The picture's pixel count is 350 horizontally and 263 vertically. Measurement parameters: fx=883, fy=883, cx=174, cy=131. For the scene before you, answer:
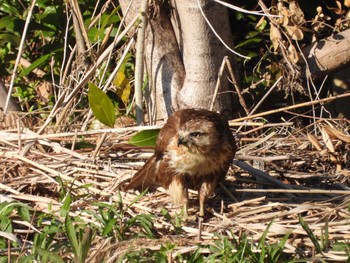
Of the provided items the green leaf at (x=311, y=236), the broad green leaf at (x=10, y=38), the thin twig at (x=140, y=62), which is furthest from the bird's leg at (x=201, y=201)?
the broad green leaf at (x=10, y=38)

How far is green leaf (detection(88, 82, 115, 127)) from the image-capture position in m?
6.09

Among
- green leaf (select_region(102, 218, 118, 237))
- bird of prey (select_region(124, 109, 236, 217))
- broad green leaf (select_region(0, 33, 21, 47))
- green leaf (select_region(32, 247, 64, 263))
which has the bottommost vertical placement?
green leaf (select_region(32, 247, 64, 263))

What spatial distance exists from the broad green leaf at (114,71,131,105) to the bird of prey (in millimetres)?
1585

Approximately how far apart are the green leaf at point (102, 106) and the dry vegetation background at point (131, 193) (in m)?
0.14

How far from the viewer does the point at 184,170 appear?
5227 millimetres

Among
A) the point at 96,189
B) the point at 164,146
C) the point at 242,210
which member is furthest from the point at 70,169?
the point at 242,210

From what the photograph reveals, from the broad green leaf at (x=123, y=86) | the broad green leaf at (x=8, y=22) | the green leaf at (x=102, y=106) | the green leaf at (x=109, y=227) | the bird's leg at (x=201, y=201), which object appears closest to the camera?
the green leaf at (x=109, y=227)

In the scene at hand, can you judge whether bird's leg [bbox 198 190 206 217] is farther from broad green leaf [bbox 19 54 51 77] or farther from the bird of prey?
broad green leaf [bbox 19 54 51 77]

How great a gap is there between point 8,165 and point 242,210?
1677 millimetres

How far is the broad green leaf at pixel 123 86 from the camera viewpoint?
6.94 m

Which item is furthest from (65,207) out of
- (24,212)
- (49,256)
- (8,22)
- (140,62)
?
(8,22)

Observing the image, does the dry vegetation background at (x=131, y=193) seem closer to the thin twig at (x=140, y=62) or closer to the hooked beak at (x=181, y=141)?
the thin twig at (x=140, y=62)

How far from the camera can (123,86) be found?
6969mm

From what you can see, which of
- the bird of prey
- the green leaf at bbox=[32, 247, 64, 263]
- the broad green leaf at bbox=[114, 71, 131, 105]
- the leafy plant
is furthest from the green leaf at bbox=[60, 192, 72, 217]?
the broad green leaf at bbox=[114, 71, 131, 105]
